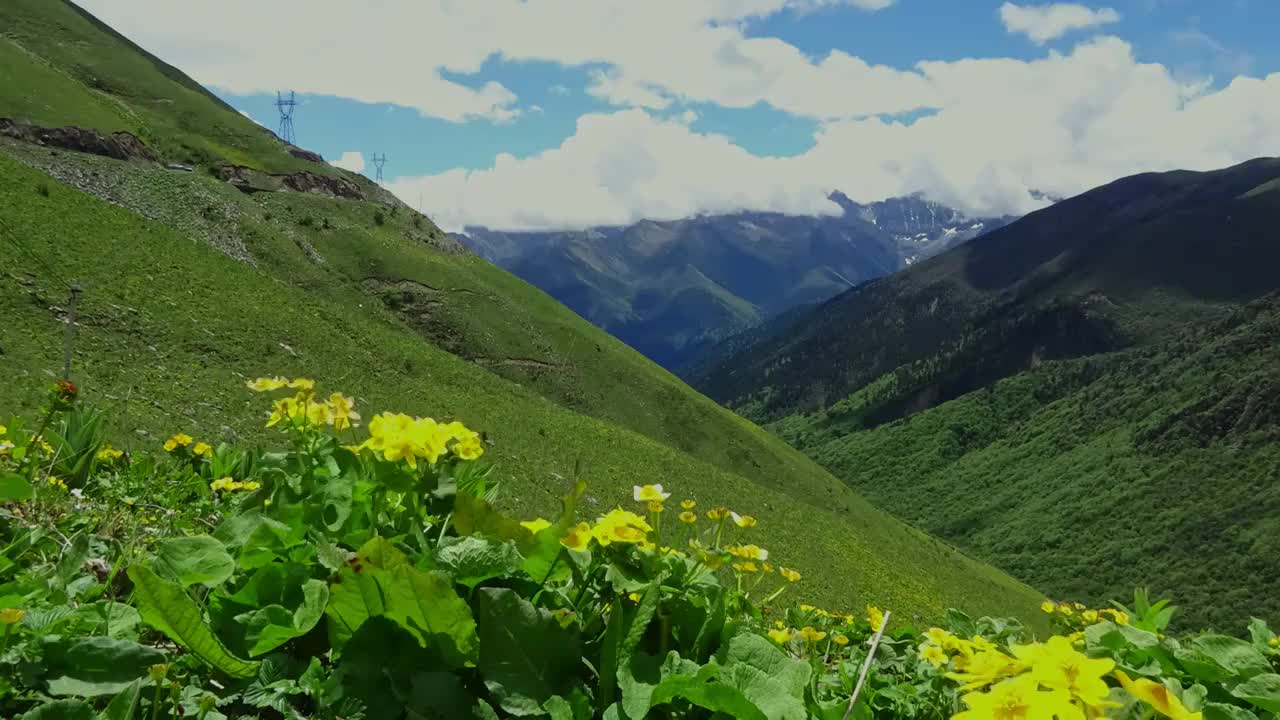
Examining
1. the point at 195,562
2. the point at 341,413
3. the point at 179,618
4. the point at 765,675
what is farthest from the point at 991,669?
the point at 341,413

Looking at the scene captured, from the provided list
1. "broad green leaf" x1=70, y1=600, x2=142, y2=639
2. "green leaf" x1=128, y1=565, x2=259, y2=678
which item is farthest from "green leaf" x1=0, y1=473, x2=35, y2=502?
"green leaf" x1=128, y1=565, x2=259, y2=678

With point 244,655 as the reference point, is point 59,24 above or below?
above

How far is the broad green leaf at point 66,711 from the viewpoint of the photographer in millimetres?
1781

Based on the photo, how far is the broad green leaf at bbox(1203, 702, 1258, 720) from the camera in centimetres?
212

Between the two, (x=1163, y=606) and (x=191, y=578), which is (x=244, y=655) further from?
(x=1163, y=606)

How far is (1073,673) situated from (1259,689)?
1.29 metres

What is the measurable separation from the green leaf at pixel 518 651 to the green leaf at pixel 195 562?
2.77ft

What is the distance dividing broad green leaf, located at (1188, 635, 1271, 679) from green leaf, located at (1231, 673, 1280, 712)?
0.46 feet

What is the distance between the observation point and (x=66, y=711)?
5.89 ft

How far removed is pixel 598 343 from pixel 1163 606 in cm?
6995

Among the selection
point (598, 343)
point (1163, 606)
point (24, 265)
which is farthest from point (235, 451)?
point (598, 343)

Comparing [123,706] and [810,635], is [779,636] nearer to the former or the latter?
[810,635]

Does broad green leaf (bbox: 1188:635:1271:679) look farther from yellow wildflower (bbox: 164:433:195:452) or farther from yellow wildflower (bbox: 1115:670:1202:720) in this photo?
yellow wildflower (bbox: 164:433:195:452)

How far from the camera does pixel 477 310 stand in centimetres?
6412
